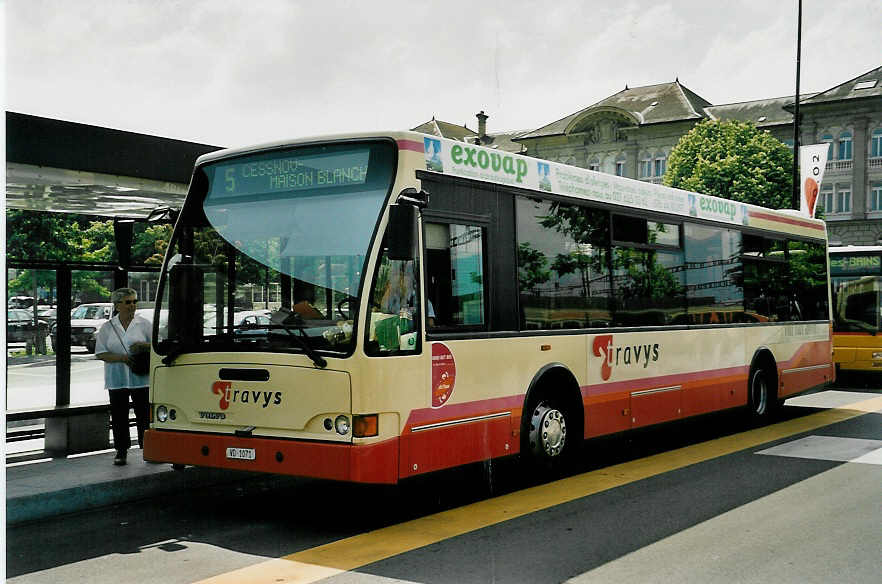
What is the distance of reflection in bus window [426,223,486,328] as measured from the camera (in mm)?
7793

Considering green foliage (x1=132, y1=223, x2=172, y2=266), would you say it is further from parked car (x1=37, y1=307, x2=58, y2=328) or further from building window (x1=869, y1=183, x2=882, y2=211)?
building window (x1=869, y1=183, x2=882, y2=211)

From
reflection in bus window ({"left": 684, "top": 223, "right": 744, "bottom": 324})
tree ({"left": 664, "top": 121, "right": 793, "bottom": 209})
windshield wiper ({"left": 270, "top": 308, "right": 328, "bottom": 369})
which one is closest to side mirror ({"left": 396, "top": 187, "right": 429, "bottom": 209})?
windshield wiper ({"left": 270, "top": 308, "right": 328, "bottom": 369})

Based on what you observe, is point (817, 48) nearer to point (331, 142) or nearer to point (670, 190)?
point (670, 190)

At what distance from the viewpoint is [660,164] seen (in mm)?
73125

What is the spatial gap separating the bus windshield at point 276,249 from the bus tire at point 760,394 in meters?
8.08

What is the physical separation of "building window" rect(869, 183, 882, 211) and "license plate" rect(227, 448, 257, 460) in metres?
62.7

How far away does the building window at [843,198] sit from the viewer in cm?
6362

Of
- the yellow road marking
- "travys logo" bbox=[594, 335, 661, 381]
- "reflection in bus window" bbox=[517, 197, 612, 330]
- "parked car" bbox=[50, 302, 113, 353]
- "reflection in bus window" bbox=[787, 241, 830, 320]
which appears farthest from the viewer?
"reflection in bus window" bbox=[787, 241, 830, 320]

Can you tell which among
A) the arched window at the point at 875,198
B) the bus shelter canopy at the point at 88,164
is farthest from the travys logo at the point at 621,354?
the arched window at the point at 875,198

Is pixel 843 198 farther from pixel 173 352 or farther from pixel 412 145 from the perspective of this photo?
pixel 173 352

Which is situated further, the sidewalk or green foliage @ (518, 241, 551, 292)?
green foliage @ (518, 241, 551, 292)

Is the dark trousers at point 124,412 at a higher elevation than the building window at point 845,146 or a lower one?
lower

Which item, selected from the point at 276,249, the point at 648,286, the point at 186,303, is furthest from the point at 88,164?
the point at 648,286

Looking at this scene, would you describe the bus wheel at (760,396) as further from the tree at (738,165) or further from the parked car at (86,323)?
the tree at (738,165)
